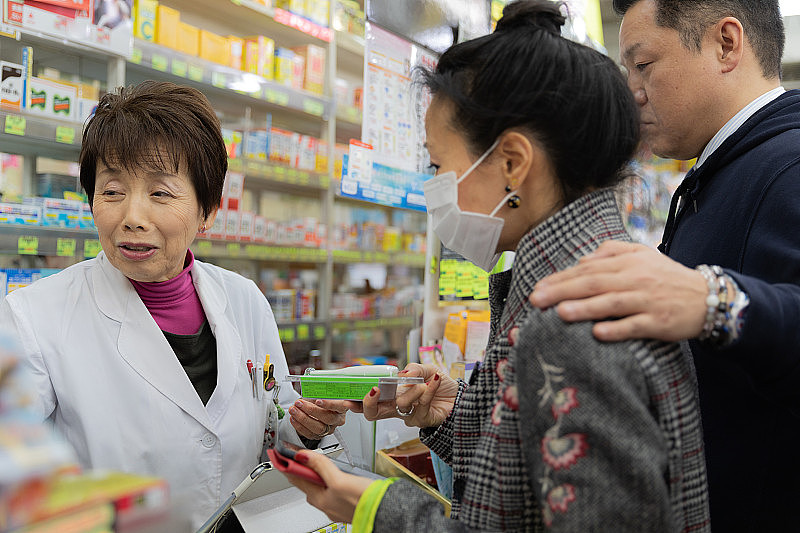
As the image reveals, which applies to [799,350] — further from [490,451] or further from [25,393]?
[25,393]

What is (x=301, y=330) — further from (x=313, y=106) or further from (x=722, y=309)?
(x=722, y=309)

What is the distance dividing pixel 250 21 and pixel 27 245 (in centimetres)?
252

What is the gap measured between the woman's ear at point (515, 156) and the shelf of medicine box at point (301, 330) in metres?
3.20

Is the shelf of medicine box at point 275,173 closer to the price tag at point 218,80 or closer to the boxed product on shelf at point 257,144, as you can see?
the boxed product on shelf at point 257,144

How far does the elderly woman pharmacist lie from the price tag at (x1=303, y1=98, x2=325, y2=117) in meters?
2.65

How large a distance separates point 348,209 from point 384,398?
4264mm

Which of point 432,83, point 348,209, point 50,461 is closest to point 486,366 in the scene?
point 432,83

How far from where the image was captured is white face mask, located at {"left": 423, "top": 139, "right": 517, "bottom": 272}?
3.80 feet

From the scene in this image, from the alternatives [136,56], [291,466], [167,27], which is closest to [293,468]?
[291,466]

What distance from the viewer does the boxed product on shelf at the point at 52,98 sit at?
2.48m

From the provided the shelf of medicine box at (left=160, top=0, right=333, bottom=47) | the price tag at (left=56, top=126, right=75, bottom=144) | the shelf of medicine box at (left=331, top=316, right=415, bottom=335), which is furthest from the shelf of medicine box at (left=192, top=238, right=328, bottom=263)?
the shelf of medicine box at (left=160, top=0, right=333, bottom=47)

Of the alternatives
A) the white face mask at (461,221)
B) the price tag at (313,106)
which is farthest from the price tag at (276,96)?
the white face mask at (461,221)

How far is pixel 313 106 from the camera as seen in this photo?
4293 mm

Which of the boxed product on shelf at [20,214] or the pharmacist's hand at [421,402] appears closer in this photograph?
the pharmacist's hand at [421,402]
